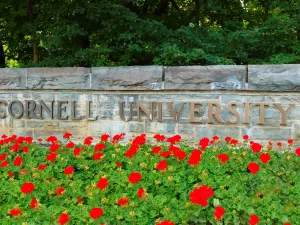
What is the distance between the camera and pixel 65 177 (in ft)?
10.0

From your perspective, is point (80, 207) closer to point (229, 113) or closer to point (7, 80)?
point (229, 113)

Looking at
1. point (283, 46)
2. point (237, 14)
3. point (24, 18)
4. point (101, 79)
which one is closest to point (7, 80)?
point (101, 79)

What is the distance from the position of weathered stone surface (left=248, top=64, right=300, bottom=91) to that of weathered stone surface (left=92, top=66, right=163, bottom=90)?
1.17 metres

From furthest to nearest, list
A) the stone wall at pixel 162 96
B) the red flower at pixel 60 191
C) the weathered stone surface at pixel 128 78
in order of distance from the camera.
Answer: the weathered stone surface at pixel 128 78 → the stone wall at pixel 162 96 → the red flower at pixel 60 191

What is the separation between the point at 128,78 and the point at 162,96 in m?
0.51

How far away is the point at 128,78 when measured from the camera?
533 cm

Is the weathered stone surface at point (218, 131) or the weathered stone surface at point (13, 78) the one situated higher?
the weathered stone surface at point (13, 78)

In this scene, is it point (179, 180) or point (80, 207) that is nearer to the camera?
point (80, 207)

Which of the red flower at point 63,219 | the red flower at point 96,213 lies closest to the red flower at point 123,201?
the red flower at point 96,213

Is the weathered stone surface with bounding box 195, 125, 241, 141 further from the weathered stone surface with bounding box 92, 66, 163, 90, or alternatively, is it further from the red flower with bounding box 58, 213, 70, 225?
the red flower with bounding box 58, 213, 70, 225

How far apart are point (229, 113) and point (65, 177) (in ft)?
8.72

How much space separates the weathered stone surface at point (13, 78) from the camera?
5.77 metres

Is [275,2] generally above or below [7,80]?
above

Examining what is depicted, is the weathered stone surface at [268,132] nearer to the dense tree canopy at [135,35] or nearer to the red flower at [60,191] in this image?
the dense tree canopy at [135,35]
